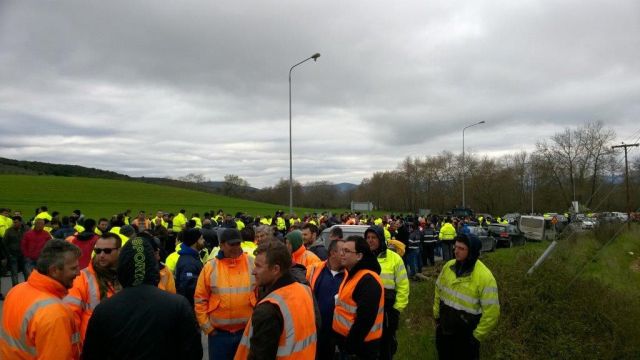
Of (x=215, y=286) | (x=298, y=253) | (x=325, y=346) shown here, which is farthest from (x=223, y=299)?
(x=298, y=253)

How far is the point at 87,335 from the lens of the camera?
251 centimetres

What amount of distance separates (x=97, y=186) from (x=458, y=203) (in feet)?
202

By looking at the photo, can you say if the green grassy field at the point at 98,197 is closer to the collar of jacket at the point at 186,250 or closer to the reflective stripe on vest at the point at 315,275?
the collar of jacket at the point at 186,250

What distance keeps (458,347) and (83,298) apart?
3.66 meters

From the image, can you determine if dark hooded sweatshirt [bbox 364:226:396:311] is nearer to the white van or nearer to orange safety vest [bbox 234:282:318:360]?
orange safety vest [bbox 234:282:318:360]

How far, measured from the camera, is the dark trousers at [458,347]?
15.0ft

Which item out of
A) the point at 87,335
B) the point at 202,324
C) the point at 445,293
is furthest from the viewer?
the point at 445,293

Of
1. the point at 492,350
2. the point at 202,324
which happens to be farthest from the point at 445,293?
the point at 202,324

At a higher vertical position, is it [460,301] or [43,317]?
[43,317]

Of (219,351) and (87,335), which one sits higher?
(87,335)

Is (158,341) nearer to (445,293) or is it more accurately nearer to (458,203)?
(445,293)

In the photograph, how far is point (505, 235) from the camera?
2352 cm

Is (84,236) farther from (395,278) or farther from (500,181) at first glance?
(500,181)

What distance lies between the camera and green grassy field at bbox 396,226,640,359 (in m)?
5.64
